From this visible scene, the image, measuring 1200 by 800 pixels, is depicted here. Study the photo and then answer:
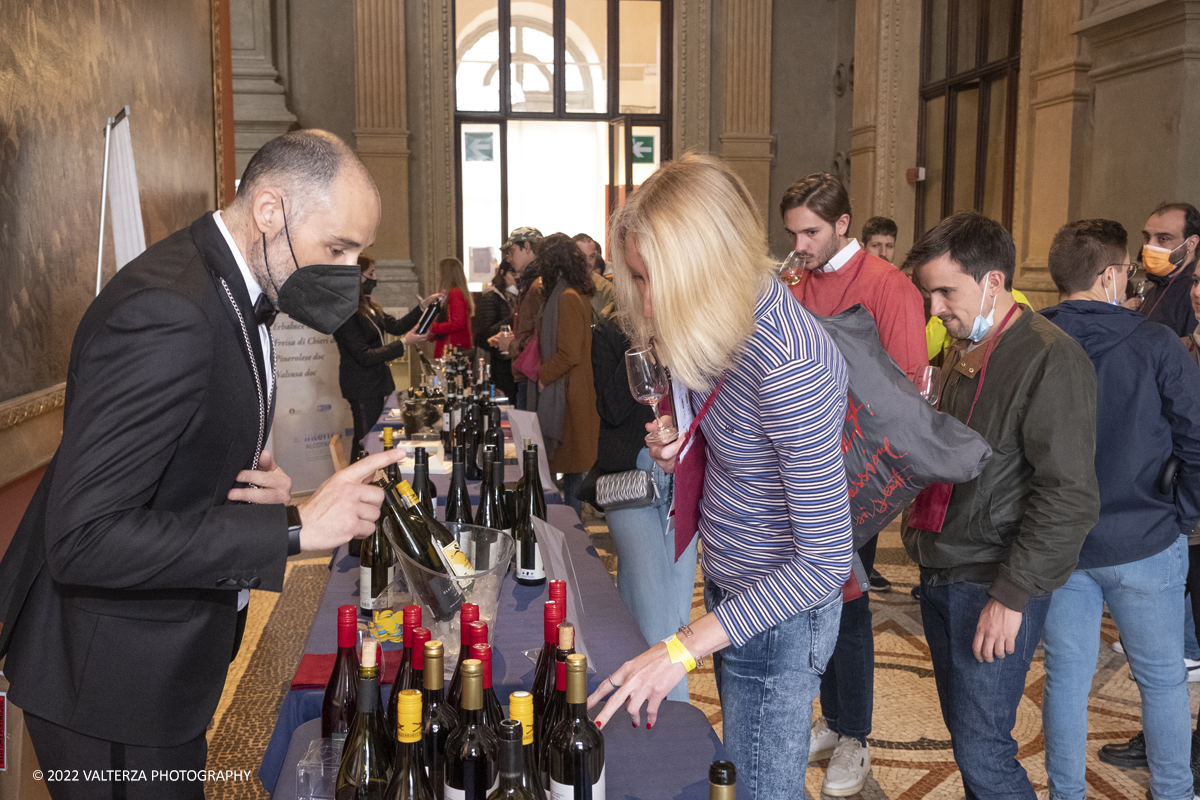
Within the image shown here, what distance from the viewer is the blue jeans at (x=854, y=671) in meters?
2.63

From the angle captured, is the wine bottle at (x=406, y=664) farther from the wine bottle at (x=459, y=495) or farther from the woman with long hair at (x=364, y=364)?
the woman with long hair at (x=364, y=364)

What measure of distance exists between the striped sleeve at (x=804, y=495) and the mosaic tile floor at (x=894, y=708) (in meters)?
1.56

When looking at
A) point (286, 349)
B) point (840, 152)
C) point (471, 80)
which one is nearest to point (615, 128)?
point (471, 80)

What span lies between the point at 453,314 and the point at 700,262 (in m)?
6.57

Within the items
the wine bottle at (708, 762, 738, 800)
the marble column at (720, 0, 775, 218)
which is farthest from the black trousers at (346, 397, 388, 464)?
the marble column at (720, 0, 775, 218)

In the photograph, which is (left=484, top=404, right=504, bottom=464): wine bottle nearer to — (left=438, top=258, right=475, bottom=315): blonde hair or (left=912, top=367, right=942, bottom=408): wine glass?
(left=912, top=367, right=942, bottom=408): wine glass

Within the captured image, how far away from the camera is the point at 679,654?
1.35 m

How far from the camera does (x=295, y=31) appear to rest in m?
9.43

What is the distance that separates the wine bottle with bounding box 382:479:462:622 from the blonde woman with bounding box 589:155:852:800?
354 millimetres

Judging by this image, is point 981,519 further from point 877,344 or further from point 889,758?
point 889,758

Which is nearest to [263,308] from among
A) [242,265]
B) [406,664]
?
[242,265]

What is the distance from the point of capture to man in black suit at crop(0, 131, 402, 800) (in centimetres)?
119

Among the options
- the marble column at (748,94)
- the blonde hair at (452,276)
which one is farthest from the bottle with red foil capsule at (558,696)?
the marble column at (748,94)

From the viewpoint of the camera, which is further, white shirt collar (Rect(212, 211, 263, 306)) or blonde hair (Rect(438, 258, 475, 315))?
blonde hair (Rect(438, 258, 475, 315))
